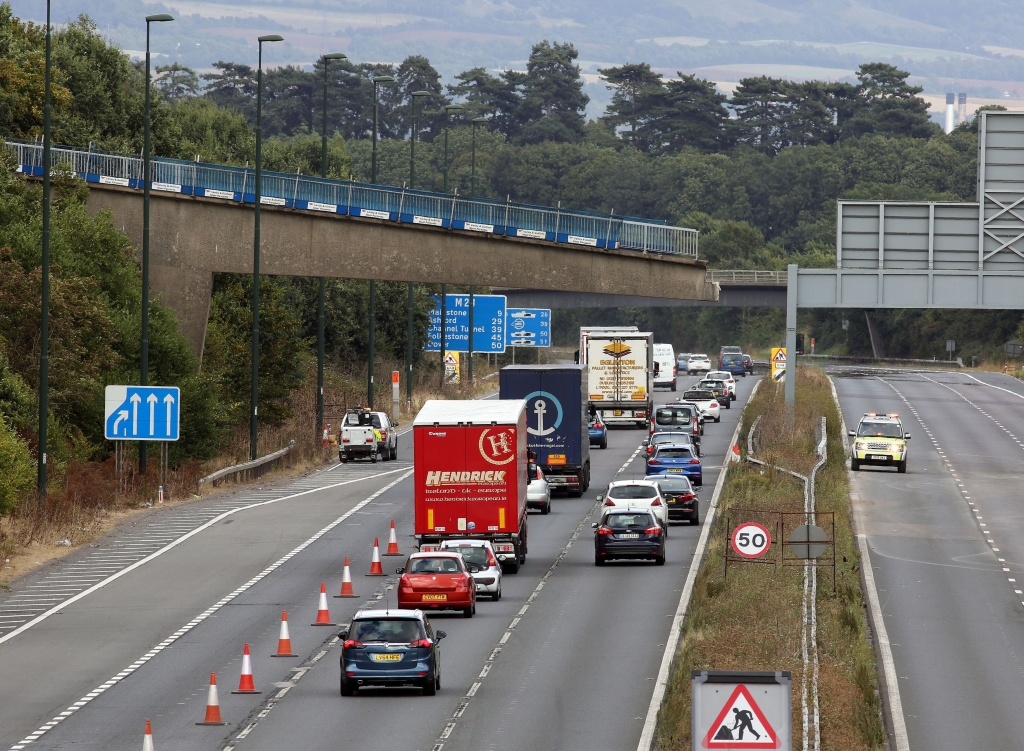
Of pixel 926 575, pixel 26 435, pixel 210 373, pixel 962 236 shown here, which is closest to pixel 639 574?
pixel 926 575

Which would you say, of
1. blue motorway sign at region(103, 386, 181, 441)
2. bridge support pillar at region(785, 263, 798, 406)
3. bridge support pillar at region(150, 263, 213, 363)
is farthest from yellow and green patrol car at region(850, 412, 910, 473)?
blue motorway sign at region(103, 386, 181, 441)

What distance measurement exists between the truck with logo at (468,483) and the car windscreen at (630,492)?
5.54m

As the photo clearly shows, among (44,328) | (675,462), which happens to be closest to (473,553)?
(44,328)

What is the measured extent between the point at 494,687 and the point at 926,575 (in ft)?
53.4

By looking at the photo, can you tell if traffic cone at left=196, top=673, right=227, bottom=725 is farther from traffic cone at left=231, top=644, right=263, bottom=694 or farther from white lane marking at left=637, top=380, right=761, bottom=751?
white lane marking at left=637, top=380, right=761, bottom=751

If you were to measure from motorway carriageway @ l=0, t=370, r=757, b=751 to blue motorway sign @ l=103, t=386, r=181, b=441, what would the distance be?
2351mm

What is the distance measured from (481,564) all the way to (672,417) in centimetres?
3691

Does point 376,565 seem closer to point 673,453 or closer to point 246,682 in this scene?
point 246,682

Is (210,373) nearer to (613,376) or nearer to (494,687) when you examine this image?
(613,376)

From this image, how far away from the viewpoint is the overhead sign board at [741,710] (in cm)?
1223

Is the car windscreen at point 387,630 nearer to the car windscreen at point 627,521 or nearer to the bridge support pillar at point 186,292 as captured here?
the car windscreen at point 627,521

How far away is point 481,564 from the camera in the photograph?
32.6 metres

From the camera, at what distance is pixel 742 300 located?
132250mm

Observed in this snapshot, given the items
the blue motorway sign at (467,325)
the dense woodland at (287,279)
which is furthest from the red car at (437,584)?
the blue motorway sign at (467,325)
